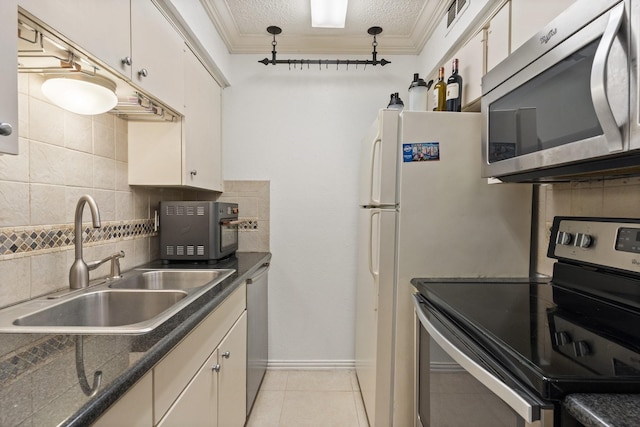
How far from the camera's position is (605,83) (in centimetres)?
72

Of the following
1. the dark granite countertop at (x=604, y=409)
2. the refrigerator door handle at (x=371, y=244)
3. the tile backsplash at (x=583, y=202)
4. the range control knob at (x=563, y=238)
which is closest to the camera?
the dark granite countertop at (x=604, y=409)

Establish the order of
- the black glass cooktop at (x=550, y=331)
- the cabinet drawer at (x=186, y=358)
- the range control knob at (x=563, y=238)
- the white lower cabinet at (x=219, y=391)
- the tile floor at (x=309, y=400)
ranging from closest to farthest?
the black glass cooktop at (x=550, y=331)
the cabinet drawer at (x=186, y=358)
the white lower cabinet at (x=219, y=391)
the range control knob at (x=563, y=238)
the tile floor at (x=309, y=400)

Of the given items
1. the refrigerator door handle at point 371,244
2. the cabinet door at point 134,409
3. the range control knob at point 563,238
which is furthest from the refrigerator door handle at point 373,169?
the cabinet door at point 134,409

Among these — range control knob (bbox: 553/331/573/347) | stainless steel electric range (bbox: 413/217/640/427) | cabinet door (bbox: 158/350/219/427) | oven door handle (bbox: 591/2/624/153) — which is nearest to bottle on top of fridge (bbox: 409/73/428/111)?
stainless steel electric range (bbox: 413/217/640/427)

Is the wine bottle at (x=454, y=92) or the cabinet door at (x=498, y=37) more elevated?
the cabinet door at (x=498, y=37)

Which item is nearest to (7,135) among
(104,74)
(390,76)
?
(104,74)

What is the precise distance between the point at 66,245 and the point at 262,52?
1.88 meters

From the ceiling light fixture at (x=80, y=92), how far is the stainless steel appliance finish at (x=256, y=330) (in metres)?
1.09

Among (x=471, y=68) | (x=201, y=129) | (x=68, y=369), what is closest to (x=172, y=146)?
(x=201, y=129)

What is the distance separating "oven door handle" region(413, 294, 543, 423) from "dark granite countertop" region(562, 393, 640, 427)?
0.06 meters

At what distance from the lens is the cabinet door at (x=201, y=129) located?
6.07ft

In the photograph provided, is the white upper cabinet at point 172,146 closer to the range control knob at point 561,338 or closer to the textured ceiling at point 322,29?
the textured ceiling at point 322,29

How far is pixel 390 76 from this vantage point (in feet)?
8.39

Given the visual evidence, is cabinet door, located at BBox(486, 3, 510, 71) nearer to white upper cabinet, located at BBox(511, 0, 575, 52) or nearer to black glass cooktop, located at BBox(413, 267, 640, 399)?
white upper cabinet, located at BBox(511, 0, 575, 52)
